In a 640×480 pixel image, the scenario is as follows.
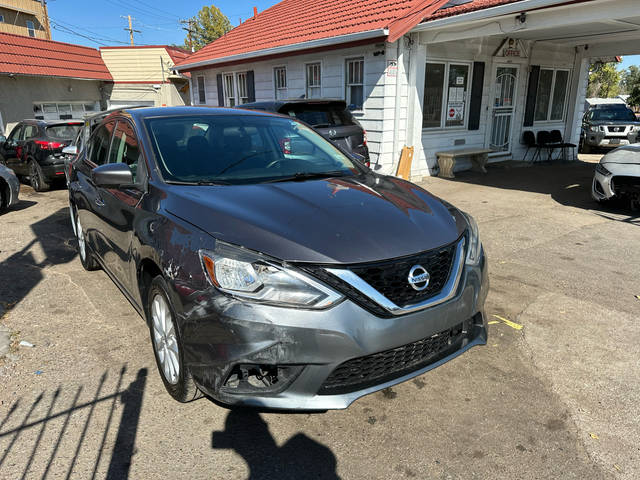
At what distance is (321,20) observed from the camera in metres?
11.2

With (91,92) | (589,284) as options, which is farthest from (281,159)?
(91,92)

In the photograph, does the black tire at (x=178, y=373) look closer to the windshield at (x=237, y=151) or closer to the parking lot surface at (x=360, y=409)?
the parking lot surface at (x=360, y=409)

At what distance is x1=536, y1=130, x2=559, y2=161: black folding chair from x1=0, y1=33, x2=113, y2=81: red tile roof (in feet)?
56.7

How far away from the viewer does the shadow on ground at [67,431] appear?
2.15 m

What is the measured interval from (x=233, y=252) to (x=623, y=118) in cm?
1819

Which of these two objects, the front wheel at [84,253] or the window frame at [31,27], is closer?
the front wheel at [84,253]

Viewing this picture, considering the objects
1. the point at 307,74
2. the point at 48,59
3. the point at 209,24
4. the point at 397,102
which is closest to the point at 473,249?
the point at 397,102

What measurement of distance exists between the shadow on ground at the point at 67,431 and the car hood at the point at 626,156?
6912 millimetres

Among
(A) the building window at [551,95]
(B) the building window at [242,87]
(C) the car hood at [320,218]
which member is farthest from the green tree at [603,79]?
(C) the car hood at [320,218]

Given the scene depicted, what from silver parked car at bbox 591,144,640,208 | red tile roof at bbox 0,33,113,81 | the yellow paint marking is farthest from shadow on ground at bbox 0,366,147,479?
red tile roof at bbox 0,33,113,81

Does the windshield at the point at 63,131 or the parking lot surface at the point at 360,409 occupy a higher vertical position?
the windshield at the point at 63,131

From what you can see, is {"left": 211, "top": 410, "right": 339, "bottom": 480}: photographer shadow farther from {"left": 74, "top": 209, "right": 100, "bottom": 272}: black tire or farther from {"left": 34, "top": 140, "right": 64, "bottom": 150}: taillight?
{"left": 34, "top": 140, "right": 64, "bottom": 150}: taillight

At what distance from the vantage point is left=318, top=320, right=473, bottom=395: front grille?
6.96 ft

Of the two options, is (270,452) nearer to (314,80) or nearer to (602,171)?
(602,171)
